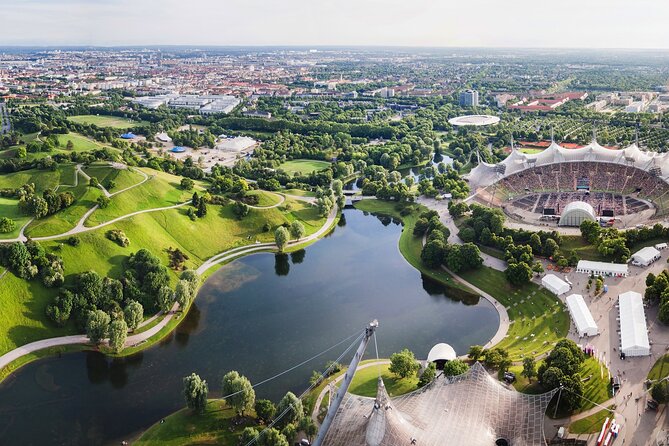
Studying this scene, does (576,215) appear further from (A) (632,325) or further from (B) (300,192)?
(B) (300,192)

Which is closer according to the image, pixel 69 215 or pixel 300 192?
pixel 69 215

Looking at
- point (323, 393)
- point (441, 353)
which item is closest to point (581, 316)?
point (441, 353)

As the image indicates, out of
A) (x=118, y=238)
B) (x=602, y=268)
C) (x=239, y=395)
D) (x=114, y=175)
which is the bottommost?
(x=239, y=395)

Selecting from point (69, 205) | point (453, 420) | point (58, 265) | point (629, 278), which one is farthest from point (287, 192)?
point (453, 420)

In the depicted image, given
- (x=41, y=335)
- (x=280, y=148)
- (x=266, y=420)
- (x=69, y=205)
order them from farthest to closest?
(x=280, y=148), (x=69, y=205), (x=41, y=335), (x=266, y=420)

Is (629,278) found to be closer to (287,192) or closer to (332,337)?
(332,337)

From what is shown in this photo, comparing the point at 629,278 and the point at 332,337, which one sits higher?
the point at 629,278
